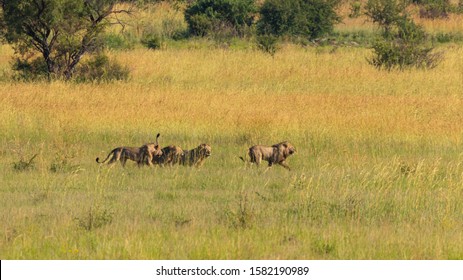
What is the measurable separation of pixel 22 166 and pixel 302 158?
4.01m

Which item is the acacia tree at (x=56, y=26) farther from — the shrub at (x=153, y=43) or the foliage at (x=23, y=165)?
the foliage at (x=23, y=165)

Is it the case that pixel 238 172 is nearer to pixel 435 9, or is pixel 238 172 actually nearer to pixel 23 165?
pixel 23 165

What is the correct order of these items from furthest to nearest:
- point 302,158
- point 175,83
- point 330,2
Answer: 1. point 330,2
2. point 175,83
3. point 302,158

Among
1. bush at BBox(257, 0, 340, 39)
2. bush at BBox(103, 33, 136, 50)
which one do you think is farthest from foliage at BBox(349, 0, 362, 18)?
bush at BBox(103, 33, 136, 50)

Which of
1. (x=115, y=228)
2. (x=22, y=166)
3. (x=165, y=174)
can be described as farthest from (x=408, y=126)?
(x=115, y=228)

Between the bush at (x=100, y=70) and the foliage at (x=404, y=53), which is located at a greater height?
the bush at (x=100, y=70)

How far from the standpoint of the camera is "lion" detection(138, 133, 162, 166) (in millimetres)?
13117

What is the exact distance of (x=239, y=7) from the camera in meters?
38.5

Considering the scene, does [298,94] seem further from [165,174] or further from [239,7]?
[239,7]

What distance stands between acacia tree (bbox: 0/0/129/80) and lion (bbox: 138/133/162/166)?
11.5 m

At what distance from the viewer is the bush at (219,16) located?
36.8 m

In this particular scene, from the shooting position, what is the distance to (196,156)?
1319 cm

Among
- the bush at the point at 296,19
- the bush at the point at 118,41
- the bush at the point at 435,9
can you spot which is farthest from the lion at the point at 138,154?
the bush at the point at 435,9

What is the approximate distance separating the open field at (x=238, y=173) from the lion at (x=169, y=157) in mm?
324
